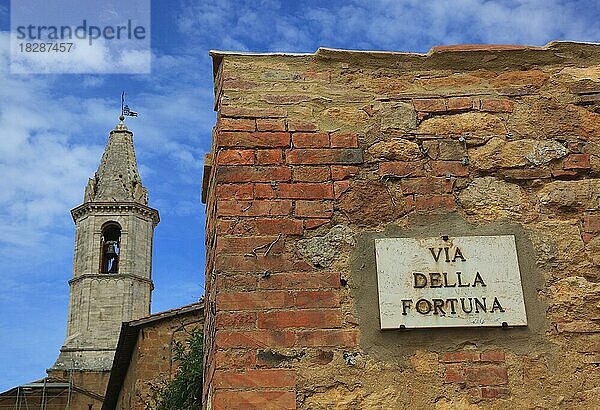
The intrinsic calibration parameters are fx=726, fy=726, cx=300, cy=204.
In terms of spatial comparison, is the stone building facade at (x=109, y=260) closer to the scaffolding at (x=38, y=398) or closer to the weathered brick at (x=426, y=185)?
the scaffolding at (x=38, y=398)

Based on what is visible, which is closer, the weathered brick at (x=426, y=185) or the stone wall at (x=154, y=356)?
the weathered brick at (x=426, y=185)

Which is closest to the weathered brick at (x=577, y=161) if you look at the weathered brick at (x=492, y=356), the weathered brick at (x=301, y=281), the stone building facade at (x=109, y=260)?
the weathered brick at (x=492, y=356)

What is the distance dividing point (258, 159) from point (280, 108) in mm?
301

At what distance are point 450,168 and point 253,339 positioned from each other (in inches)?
47.5

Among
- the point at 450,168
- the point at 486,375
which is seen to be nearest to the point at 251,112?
the point at 450,168

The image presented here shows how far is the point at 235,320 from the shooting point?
10.1ft

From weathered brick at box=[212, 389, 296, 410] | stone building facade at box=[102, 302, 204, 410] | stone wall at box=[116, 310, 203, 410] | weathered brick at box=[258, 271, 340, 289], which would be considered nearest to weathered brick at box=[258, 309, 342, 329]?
weathered brick at box=[258, 271, 340, 289]

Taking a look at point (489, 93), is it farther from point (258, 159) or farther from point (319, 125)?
point (258, 159)

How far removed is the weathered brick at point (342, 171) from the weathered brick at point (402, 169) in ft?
0.41

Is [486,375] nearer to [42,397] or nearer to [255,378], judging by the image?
[255,378]

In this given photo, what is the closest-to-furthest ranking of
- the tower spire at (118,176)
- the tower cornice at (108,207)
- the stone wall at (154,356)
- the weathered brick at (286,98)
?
the weathered brick at (286,98) < the stone wall at (154,356) < the tower cornice at (108,207) < the tower spire at (118,176)

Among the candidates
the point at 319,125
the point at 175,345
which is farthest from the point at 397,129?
the point at 175,345

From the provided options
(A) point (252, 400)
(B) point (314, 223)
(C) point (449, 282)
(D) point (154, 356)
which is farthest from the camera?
(D) point (154, 356)

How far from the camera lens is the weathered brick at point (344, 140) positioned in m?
3.42
